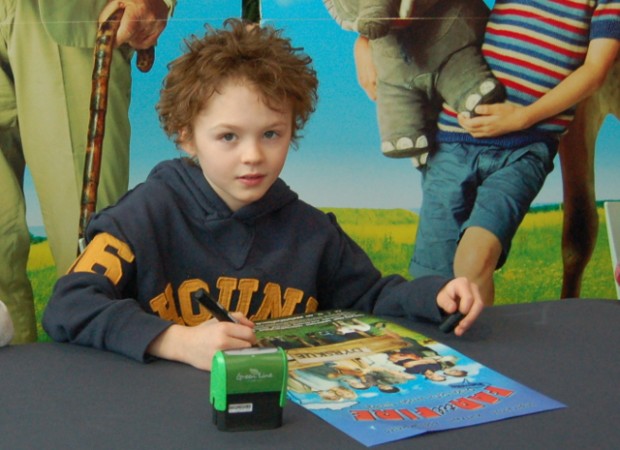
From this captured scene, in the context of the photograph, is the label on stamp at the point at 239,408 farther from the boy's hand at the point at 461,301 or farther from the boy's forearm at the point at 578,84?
the boy's forearm at the point at 578,84

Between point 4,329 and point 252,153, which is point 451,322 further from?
point 4,329

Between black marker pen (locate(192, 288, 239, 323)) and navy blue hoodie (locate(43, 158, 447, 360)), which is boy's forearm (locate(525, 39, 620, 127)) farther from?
black marker pen (locate(192, 288, 239, 323))

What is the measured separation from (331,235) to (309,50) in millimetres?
860

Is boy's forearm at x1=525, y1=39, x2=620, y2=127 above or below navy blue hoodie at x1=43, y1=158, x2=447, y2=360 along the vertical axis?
above

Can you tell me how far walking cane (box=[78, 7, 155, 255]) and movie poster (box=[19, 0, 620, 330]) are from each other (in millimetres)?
68

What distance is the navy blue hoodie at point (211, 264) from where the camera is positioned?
3.43 ft

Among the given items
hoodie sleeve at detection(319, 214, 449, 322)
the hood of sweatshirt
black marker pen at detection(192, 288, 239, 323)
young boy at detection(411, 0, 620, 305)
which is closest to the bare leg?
young boy at detection(411, 0, 620, 305)

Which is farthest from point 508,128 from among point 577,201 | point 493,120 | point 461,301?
point 461,301

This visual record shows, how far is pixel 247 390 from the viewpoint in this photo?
0.70 metres

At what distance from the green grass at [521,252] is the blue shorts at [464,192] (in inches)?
2.2

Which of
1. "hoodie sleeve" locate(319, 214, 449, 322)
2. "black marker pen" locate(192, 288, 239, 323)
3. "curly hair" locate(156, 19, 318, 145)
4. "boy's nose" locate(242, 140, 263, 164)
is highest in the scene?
"curly hair" locate(156, 19, 318, 145)

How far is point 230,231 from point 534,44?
1.27 meters

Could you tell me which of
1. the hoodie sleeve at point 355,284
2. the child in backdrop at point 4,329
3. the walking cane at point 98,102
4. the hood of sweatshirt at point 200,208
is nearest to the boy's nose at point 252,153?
the hood of sweatshirt at point 200,208

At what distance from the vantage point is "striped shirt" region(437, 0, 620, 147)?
6.94 ft
